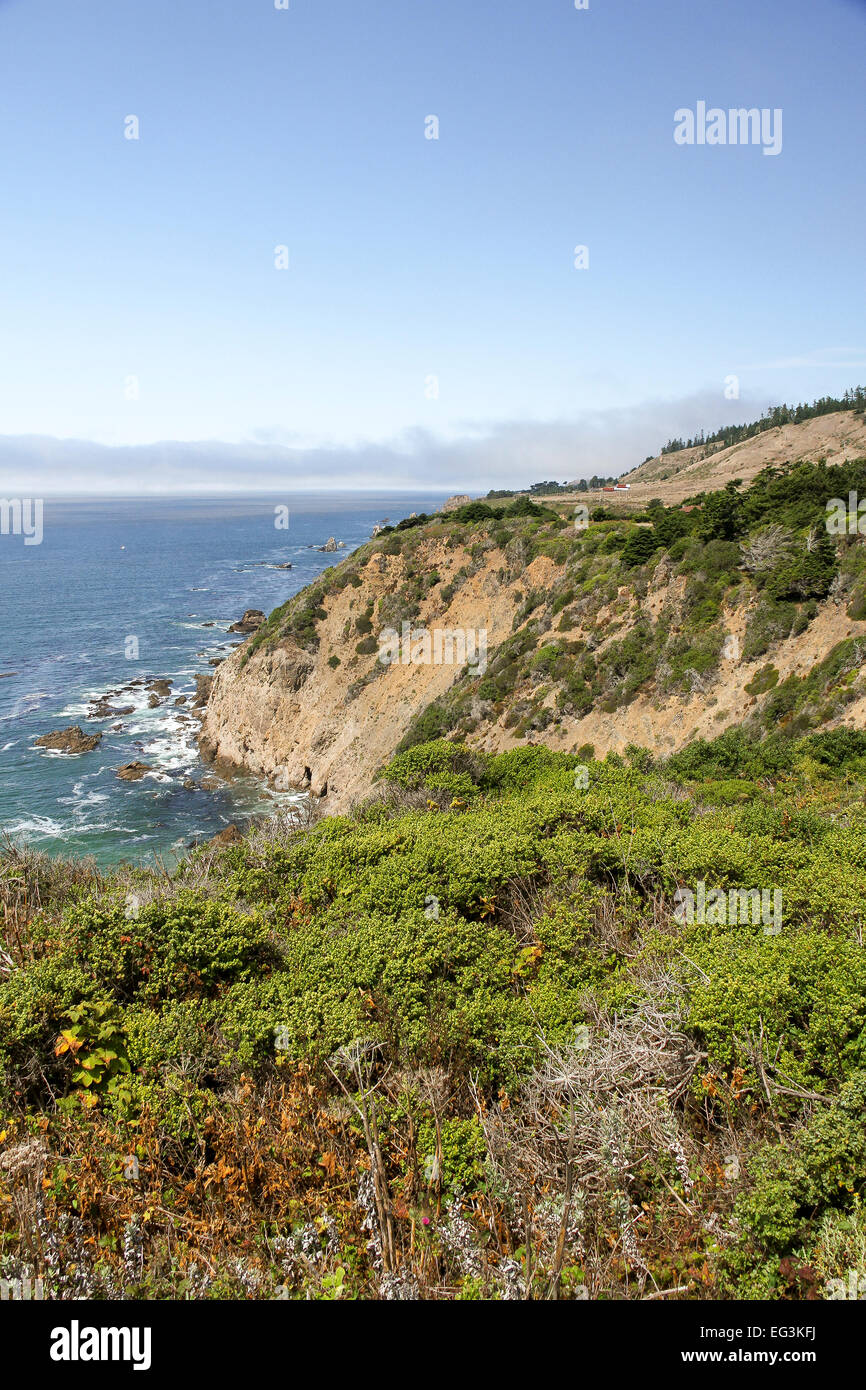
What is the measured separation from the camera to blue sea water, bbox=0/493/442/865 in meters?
37.9

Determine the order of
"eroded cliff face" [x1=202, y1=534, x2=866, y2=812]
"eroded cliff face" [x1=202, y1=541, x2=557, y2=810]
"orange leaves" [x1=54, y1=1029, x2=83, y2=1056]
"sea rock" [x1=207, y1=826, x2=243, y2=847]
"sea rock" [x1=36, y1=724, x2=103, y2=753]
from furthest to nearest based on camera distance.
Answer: "sea rock" [x1=36, y1=724, x2=103, y2=753] < "eroded cliff face" [x1=202, y1=541, x2=557, y2=810] < "sea rock" [x1=207, y1=826, x2=243, y2=847] < "eroded cliff face" [x1=202, y1=534, x2=866, y2=812] < "orange leaves" [x1=54, y1=1029, x2=83, y2=1056]

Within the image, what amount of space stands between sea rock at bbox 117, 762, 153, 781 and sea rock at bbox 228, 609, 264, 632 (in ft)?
111

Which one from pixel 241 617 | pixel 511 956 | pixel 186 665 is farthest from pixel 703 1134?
pixel 241 617

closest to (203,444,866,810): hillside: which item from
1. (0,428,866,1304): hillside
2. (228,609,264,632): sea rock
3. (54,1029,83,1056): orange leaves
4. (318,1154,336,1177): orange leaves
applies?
(0,428,866,1304): hillside

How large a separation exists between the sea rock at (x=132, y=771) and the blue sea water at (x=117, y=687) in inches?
26.2

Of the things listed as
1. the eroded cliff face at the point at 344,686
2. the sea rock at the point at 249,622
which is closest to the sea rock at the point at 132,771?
the eroded cliff face at the point at 344,686

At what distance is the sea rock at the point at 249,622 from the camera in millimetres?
76688

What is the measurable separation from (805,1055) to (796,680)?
22111 mm

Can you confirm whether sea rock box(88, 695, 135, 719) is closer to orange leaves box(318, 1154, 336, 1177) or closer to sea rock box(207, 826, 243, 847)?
sea rock box(207, 826, 243, 847)

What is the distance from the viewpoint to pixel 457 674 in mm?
43875

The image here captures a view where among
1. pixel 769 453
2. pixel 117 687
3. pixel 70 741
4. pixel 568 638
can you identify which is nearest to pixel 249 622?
pixel 117 687

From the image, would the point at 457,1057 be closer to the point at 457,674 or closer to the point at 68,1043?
the point at 68,1043
